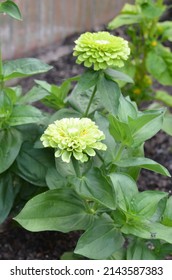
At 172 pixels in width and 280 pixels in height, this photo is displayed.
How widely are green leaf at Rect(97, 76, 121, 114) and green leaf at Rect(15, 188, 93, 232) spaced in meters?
0.29

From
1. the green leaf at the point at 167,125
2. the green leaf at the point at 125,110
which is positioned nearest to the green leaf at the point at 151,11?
the green leaf at the point at 167,125

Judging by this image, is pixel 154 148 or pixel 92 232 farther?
pixel 154 148

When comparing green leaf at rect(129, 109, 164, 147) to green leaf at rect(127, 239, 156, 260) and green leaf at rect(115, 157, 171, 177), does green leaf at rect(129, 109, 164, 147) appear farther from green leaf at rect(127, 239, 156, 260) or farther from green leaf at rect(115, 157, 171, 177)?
green leaf at rect(127, 239, 156, 260)

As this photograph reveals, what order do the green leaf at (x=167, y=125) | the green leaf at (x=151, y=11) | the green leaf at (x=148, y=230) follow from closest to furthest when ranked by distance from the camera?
the green leaf at (x=148, y=230), the green leaf at (x=167, y=125), the green leaf at (x=151, y=11)

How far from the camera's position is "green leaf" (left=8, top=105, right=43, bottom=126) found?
1832 millimetres

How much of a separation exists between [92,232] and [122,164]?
0.22m

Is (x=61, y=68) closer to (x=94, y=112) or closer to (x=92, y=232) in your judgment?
(x=94, y=112)

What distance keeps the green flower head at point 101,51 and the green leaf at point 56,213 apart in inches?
15.6

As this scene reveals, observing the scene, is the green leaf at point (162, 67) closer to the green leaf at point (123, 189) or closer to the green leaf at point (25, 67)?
the green leaf at point (25, 67)

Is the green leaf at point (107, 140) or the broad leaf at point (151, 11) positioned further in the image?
the broad leaf at point (151, 11)

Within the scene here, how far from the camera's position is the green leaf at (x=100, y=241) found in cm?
166

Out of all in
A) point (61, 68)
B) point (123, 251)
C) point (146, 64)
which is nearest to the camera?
point (123, 251)

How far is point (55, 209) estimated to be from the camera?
5.72ft
